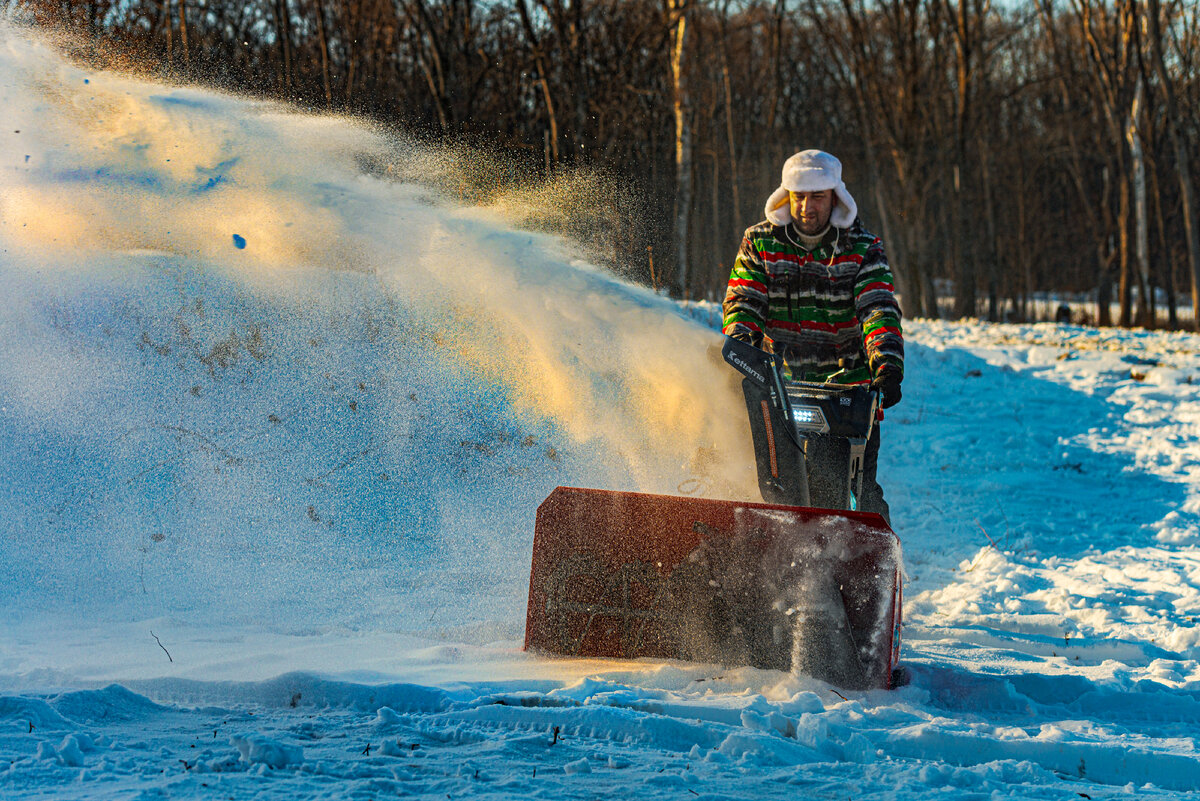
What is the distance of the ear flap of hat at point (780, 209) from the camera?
172 inches

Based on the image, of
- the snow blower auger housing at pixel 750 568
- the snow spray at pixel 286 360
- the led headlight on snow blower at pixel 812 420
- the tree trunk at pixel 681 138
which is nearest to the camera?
the snow blower auger housing at pixel 750 568

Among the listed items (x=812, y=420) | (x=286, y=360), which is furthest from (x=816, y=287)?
(x=286, y=360)

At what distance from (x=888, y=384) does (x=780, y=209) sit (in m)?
0.89

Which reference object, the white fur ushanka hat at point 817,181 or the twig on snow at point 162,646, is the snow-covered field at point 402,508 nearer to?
the twig on snow at point 162,646

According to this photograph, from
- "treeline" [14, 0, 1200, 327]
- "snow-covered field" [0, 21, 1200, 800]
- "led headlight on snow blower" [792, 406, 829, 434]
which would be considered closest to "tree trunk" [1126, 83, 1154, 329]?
"treeline" [14, 0, 1200, 327]

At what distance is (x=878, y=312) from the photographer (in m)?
4.21

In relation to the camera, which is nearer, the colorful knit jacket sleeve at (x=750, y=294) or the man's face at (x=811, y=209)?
the man's face at (x=811, y=209)

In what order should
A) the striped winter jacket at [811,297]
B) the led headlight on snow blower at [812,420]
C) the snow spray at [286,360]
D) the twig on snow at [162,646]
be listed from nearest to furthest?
the twig on snow at [162,646] → the led headlight on snow blower at [812,420] → the striped winter jacket at [811,297] → the snow spray at [286,360]

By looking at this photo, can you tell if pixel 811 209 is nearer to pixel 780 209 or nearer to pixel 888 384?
pixel 780 209

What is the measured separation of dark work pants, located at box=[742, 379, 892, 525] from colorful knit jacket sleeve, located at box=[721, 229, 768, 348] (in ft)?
1.62

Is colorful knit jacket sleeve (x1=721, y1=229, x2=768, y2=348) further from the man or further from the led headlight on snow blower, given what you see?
the led headlight on snow blower

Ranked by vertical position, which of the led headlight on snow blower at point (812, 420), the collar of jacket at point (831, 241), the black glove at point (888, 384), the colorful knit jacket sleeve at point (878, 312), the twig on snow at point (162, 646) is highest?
the collar of jacket at point (831, 241)

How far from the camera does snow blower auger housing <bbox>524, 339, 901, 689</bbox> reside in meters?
3.55

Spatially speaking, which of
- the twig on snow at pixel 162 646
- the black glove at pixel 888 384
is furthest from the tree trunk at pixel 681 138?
the twig on snow at pixel 162 646
